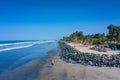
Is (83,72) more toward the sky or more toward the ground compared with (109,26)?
more toward the ground

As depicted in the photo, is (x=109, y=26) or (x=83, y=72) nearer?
(x=83, y=72)

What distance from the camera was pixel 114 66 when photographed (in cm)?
1947

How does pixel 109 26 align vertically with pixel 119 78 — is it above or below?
above

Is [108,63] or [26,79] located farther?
[108,63]

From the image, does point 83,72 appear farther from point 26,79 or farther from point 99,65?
point 26,79

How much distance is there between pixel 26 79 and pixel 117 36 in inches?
1977

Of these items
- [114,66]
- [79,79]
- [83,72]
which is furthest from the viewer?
[114,66]

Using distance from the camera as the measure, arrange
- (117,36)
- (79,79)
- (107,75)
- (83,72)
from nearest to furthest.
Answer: (79,79) < (107,75) < (83,72) < (117,36)

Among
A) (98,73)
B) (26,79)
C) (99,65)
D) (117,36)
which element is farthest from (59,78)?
(117,36)

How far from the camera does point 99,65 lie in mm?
20219

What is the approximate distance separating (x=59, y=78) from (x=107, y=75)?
145 inches

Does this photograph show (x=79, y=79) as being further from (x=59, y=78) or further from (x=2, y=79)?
(x=2, y=79)

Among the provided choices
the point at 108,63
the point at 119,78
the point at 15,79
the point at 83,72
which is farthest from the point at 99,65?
the point at 15,79

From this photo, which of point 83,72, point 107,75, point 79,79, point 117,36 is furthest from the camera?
point 117,36
